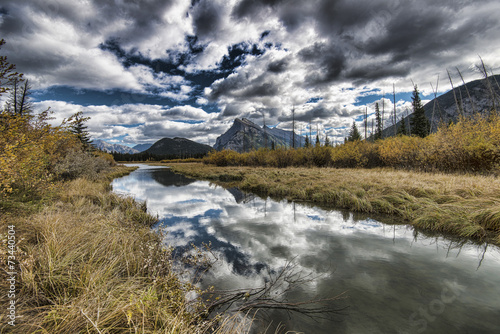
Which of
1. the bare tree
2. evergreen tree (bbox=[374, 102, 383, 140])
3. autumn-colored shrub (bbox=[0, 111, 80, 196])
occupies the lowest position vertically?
the bare tree

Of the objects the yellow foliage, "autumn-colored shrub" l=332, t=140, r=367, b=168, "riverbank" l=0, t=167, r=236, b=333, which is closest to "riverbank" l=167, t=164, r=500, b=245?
the yellow foliage

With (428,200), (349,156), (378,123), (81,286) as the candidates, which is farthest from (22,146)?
(378,123)

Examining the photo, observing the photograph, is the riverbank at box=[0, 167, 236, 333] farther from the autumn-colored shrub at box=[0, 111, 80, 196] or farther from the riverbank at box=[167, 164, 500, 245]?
the riverbank at box=[167, 164, 500, 245]

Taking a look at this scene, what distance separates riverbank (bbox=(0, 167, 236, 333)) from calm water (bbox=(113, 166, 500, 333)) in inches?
59.2

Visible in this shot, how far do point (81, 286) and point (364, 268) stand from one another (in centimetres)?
621

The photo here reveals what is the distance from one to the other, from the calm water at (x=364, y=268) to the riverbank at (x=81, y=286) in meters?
1.50

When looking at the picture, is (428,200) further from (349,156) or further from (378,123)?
(378,123)

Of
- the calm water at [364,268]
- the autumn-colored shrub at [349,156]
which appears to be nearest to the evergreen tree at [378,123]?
the autumn-colored shrub at [349,156]

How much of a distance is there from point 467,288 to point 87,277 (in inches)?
300

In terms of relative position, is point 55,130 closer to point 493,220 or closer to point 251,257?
point 251,257

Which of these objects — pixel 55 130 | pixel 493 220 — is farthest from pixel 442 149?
pixel 55 130

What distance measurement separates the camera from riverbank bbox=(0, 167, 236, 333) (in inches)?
91.7

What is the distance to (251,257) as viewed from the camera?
6.21 meters

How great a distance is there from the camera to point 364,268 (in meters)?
5.35
